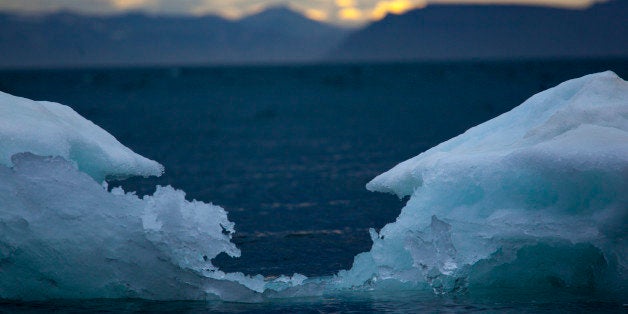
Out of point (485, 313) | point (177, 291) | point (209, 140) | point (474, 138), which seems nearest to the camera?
point (485, 313)

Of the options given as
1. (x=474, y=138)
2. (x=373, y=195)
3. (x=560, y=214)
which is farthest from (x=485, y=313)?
(x=373, y=195)

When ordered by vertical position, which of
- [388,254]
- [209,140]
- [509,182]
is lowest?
[388,254]

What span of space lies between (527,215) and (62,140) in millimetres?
6461

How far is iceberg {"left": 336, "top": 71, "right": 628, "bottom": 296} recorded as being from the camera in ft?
34.0

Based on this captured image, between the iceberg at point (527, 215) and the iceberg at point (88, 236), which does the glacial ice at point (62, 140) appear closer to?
the iceberg at point (88, 236)

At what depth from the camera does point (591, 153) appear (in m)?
10.3

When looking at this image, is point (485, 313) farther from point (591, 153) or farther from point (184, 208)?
point (184, 208)

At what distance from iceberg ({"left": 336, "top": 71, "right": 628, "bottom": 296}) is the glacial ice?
148 inches

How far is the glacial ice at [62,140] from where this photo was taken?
1080cm

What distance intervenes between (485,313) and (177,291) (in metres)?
4.06

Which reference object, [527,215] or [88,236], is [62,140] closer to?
[88,236]

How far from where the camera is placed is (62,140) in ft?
36.8

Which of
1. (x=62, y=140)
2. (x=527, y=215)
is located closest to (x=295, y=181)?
(x=62, y=140)

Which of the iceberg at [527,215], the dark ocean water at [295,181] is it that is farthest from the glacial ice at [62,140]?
the iceberg at [527,215]
